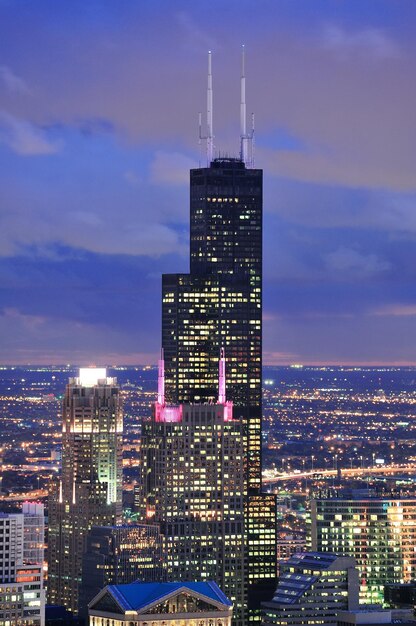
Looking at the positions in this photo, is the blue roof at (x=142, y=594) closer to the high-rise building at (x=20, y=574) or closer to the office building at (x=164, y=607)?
the office building at (x=164, y=607)

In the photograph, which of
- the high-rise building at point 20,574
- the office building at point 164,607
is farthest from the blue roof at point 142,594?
the high-rise building at point 20,574

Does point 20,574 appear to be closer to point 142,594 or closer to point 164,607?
point 142,594

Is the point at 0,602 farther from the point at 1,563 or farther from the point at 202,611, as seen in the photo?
the point at 202,611

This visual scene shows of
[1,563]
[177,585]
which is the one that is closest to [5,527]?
[1,563]

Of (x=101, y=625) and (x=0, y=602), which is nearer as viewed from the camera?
(x=0, y=602)

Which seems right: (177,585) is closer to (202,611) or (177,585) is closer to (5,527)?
(202,611)

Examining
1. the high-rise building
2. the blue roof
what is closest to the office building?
the blue roof
